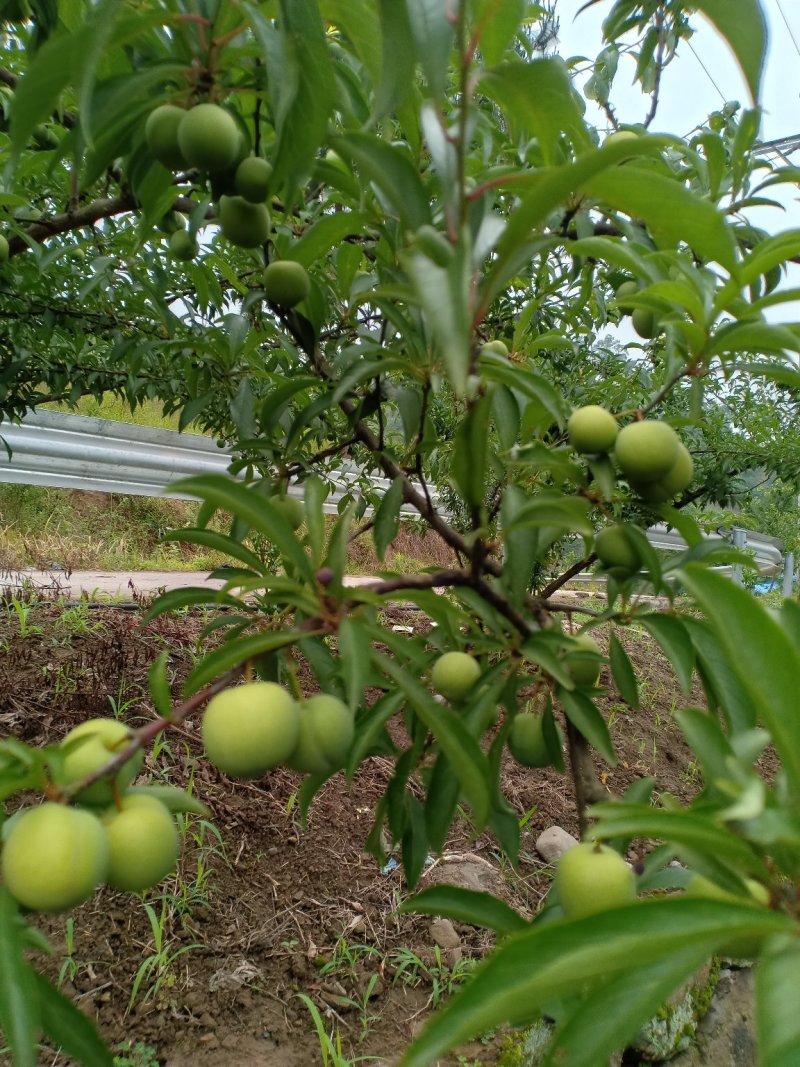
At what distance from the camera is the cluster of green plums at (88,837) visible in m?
0.43

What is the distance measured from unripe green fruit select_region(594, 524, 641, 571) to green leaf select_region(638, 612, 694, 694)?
6 cm

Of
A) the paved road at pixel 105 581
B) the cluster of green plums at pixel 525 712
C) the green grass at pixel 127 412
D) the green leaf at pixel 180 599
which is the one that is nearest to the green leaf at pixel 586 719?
the cluster of green plums at pixel 525 712

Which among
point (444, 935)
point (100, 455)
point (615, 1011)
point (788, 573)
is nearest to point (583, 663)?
point (615, 1011)

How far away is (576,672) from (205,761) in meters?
1.78

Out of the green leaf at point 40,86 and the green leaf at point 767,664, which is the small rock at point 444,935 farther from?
the green leaf at point 40,86

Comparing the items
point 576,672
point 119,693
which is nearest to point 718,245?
point 576,672

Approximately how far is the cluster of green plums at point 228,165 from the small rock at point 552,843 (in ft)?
6.76

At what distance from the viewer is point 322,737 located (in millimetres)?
564

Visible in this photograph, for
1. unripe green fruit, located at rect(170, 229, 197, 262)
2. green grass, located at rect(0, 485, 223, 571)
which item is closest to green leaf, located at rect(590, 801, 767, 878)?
unripe green fruit, located at rect(170, 229, 197, 262)

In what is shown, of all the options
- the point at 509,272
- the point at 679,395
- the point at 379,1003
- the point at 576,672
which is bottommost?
the point at 379,1003

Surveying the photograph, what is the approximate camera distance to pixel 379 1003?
5.37 feet

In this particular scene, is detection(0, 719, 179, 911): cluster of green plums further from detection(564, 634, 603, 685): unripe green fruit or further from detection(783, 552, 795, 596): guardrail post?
detection(783, 552, 795, 596): guardrail post

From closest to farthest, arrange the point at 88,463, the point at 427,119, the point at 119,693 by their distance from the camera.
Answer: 1. the point at 427,119
2. the point at 119,693
3. the point at 88,463

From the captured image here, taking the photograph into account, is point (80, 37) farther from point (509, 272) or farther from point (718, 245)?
point (718, 245)
